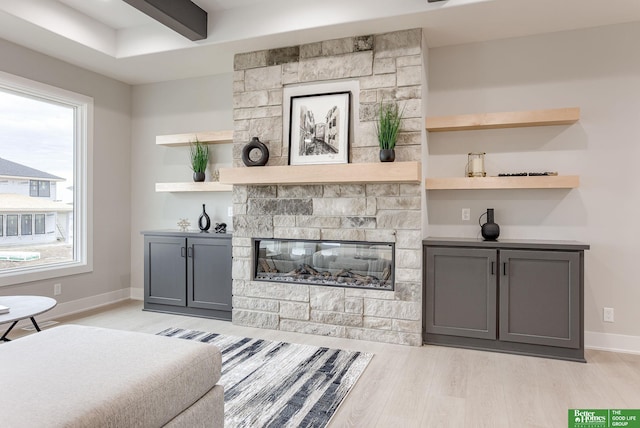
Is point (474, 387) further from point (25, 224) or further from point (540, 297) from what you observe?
point (25, 224)

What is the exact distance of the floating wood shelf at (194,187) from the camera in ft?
14.6

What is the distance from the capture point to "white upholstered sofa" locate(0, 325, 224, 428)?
47.6 inches

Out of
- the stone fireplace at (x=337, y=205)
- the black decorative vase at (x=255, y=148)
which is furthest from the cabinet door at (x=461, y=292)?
the black decorative vase at (x=255, y=148)

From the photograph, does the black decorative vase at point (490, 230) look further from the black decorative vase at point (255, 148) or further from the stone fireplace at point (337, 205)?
the black decorative vase at point (255, 148)

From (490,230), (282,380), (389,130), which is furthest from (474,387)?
(389,130)

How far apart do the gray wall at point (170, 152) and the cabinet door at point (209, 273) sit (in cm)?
55

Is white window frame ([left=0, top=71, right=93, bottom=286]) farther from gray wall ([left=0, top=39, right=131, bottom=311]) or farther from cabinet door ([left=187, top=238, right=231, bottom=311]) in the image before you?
cabinet door ([left=187, top=238, right=231, bottom=311])

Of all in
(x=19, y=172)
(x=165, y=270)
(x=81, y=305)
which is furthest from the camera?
(x=81, y=305)

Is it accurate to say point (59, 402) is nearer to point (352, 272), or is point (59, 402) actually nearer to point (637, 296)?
point (352, 272)

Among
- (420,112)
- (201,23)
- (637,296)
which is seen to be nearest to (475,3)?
(420,112)

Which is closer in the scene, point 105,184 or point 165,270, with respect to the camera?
point 165,270

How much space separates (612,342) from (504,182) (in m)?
1.64

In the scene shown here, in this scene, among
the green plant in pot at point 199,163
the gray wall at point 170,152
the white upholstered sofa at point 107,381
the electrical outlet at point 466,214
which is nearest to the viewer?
the white upholstered sofa at point 107,381

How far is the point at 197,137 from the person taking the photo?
456cm
